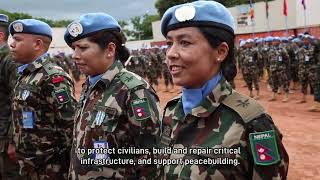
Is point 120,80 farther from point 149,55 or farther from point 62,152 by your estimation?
point 149,55

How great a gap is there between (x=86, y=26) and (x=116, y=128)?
28.4 inches

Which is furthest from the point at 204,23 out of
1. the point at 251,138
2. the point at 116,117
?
the point at 116,117

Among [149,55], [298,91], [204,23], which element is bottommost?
[298,91]

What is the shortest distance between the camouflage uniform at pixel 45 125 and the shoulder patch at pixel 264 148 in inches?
89.7

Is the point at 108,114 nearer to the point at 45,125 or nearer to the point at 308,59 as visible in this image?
the point at 45,125

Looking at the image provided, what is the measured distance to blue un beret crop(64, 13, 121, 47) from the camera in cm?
281

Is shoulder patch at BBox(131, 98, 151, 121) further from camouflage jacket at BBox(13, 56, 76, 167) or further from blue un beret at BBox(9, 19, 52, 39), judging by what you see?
blue un beret at BBox(9, 19, 52, 39)

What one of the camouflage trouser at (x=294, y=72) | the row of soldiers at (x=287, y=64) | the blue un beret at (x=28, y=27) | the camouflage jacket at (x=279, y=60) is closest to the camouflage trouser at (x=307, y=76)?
the row of soldiers at (x=287, y=64)

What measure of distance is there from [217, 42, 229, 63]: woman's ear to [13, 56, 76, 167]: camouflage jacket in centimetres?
204

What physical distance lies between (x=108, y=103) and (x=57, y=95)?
1.07m

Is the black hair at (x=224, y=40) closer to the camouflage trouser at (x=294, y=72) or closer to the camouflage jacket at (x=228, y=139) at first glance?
the camouflage jacket at (x=228, y=139)

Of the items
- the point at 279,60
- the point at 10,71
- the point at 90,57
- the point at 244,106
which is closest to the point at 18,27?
the point at 10,71

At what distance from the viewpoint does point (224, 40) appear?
6.34 feet

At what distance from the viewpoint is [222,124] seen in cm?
184
